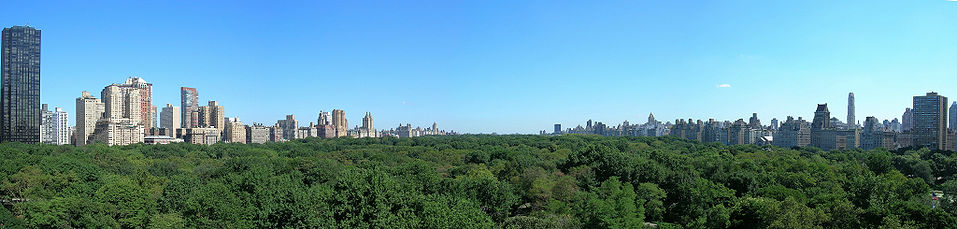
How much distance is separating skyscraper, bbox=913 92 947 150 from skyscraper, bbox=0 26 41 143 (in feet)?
342

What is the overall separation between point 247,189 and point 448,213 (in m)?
11.9

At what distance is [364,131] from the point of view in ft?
535

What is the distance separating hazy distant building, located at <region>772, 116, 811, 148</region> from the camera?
8481cm

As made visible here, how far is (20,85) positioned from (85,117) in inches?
438

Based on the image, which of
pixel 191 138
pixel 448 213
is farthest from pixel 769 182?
pixel 191 138

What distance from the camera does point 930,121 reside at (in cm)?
6450

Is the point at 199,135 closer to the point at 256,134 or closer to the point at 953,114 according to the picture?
the point at 256,134

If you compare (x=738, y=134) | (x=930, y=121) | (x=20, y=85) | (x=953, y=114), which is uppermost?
(x=20, y=85)

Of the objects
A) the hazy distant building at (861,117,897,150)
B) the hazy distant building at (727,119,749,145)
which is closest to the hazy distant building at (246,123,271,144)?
the hazy distant building at (727,119,749,145)

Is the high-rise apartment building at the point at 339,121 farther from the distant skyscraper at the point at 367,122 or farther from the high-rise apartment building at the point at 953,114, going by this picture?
the high-rise apartment building at the point at 953,114

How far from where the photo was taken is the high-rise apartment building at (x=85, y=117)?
76.9m

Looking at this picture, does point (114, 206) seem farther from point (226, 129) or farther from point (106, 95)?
point (226, 129)

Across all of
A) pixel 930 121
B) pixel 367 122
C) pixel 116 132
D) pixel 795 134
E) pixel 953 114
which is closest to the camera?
pixel 930 121

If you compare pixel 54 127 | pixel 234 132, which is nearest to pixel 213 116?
pixel 234 132
